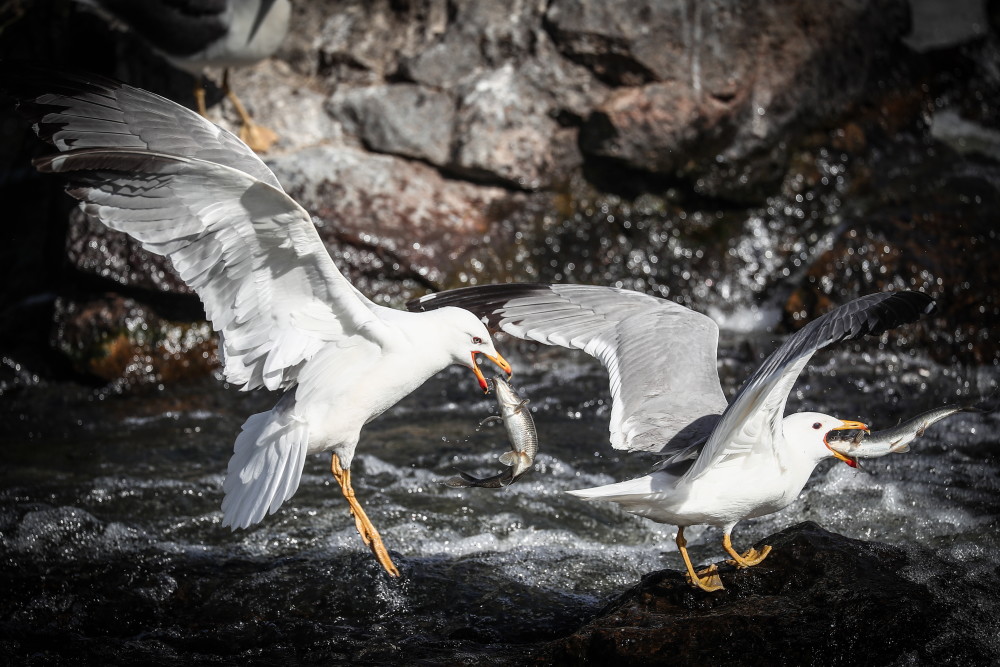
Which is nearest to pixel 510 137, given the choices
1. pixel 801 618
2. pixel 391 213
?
pixel 391 213

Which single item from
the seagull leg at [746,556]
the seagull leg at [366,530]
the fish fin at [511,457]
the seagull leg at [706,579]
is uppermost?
the fish fin at [511,457]

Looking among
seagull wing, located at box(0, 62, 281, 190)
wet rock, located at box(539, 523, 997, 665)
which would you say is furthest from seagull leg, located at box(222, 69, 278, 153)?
wet rock, located at box(539, 523, 997, 665)

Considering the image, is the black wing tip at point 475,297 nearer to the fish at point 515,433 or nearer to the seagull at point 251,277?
the seagull at point 251,277

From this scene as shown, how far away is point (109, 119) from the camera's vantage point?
378 centimetres

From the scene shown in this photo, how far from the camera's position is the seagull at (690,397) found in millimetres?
3221

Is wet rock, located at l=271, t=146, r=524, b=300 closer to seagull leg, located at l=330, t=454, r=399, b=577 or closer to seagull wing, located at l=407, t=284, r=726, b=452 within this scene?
seagull wing, located at l=407, t=284, r=726, b=452

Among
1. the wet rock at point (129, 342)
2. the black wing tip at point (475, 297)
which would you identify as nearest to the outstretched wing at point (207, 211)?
the black wing tip at point (475, 297)

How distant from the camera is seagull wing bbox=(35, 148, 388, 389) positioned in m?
3.51

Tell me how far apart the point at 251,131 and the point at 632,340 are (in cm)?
418

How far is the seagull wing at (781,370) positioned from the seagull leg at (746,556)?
0.35 metres

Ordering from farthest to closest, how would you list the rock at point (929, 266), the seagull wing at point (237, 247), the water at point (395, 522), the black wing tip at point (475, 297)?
the rock at point (929, 266)
the black wing tip at point (475, 297)
the water at point (395, 522)
the seagull wing at point (237, 247)

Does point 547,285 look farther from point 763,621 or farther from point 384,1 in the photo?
point 384,1

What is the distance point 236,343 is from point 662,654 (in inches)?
83.1

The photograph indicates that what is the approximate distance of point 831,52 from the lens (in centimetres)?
802
